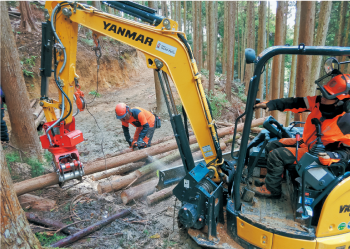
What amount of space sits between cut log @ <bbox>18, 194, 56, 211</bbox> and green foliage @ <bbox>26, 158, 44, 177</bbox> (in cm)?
66

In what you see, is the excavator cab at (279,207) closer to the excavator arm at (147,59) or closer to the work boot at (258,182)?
the work boot at (258,182)

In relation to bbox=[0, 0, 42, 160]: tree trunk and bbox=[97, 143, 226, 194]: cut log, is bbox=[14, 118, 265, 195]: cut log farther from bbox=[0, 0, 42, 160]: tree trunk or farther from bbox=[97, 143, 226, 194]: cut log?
bbox=[0, 0, 42, 160]: tree trunk

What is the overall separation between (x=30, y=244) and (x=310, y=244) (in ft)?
9.64

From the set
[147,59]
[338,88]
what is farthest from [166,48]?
[338,88]

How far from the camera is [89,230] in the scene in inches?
151

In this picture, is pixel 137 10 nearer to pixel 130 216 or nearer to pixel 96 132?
pixel 130 216

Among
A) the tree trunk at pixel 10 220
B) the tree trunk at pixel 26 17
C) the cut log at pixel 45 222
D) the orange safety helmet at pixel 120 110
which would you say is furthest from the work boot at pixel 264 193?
the tree trunk at pixel 26 17

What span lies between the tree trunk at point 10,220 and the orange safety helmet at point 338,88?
3313 millimetres

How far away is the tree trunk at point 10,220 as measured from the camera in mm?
2232

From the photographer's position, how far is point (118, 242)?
12.3 ft

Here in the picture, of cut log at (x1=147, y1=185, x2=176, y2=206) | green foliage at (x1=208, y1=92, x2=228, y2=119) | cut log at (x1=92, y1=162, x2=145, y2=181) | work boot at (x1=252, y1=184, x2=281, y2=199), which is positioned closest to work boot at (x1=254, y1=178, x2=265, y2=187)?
work boot at (x1=252, y1=184, x2=281, y2=199)

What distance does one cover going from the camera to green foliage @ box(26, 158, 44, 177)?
5.04 m

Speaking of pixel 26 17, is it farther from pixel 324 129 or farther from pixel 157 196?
pixel 324 129

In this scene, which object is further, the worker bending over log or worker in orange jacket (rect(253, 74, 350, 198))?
the worker bending over log
